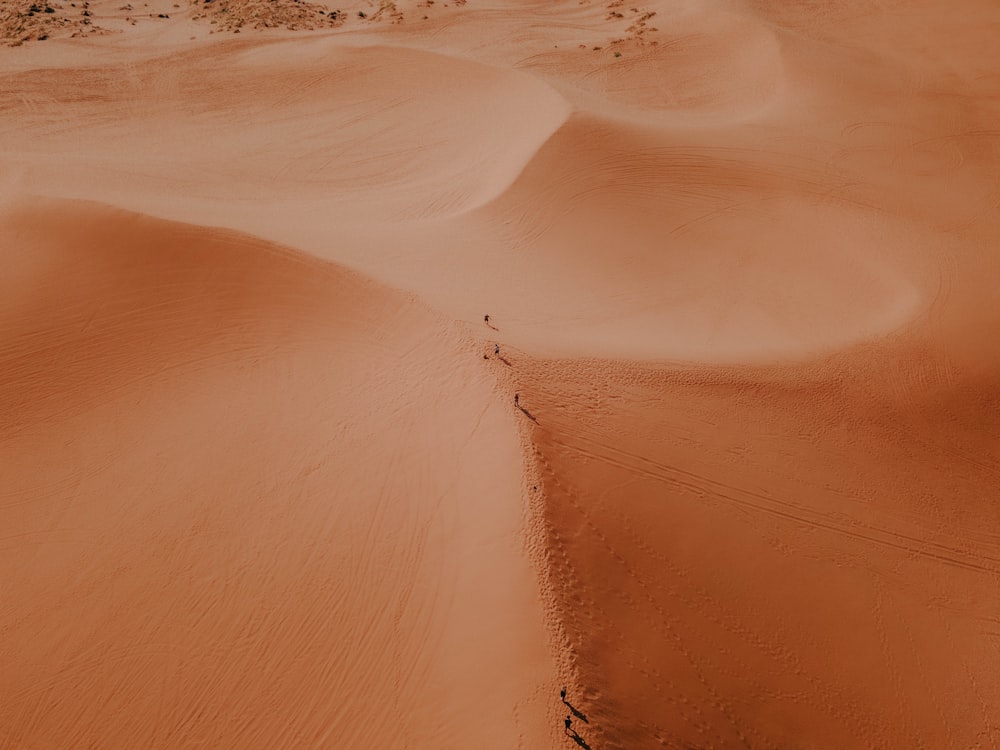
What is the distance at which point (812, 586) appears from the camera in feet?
24.0

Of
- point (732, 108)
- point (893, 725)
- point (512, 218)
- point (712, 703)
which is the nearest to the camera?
point (712, 703)

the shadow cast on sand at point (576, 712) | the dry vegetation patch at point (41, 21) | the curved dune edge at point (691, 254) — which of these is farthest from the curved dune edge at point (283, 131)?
the shadow cast on sand at point (576, 712)

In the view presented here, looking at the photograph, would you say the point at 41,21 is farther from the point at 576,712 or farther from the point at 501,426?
the point at 576,712

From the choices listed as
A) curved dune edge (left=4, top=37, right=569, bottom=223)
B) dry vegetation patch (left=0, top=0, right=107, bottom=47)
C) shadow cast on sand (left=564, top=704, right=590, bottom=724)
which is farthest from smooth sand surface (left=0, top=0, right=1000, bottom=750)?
dry vegetation patch (left=0, top=0, right=107, bottom=47)

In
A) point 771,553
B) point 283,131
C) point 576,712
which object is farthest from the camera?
point 283,131

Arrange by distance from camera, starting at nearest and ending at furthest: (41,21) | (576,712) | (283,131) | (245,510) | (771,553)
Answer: (576,712) → (771,553) → (245,510) → (283,131) → (41,21)

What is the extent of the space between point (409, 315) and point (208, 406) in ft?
11.6

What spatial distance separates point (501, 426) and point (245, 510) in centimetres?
367

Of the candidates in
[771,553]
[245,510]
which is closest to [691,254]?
[771,553]

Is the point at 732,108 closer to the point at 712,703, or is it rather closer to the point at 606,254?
the point at 606,254

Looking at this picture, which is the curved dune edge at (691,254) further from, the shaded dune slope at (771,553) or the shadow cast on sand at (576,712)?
the shadow cast on sand at (576,712)

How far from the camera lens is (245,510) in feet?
25.2

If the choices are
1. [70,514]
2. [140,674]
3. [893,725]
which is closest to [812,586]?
[893,725]

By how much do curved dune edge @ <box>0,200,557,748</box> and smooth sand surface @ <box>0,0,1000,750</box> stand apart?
0.16 feet
